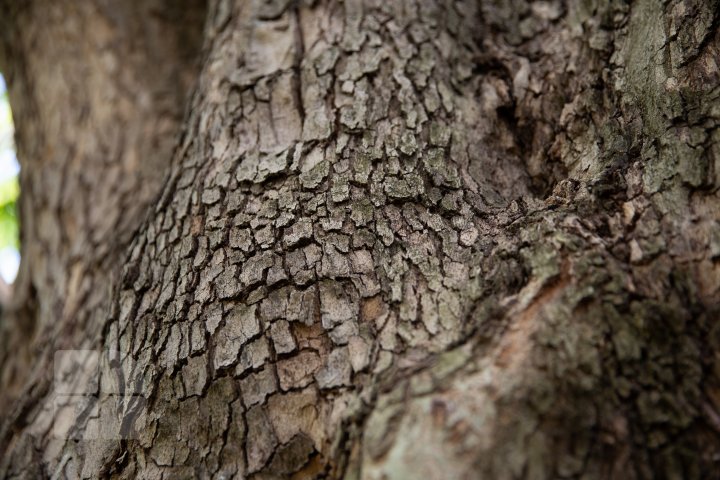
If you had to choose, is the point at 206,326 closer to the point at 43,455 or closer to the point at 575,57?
the point at 43,455

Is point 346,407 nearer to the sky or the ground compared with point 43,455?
→ nearer to the ground

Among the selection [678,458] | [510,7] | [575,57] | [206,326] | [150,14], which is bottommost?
[678,458]

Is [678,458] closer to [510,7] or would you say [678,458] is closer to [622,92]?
[622,92]

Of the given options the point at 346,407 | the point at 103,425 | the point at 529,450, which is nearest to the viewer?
the point at 529,450

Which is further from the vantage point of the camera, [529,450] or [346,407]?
[346,407]

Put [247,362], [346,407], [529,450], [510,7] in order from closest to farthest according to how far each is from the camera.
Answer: [529,450]
[346,407]
[247,362]
[510,7]

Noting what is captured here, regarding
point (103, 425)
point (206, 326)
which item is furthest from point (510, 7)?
point (103, 425)

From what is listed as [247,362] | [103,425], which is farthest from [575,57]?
[103,425]
